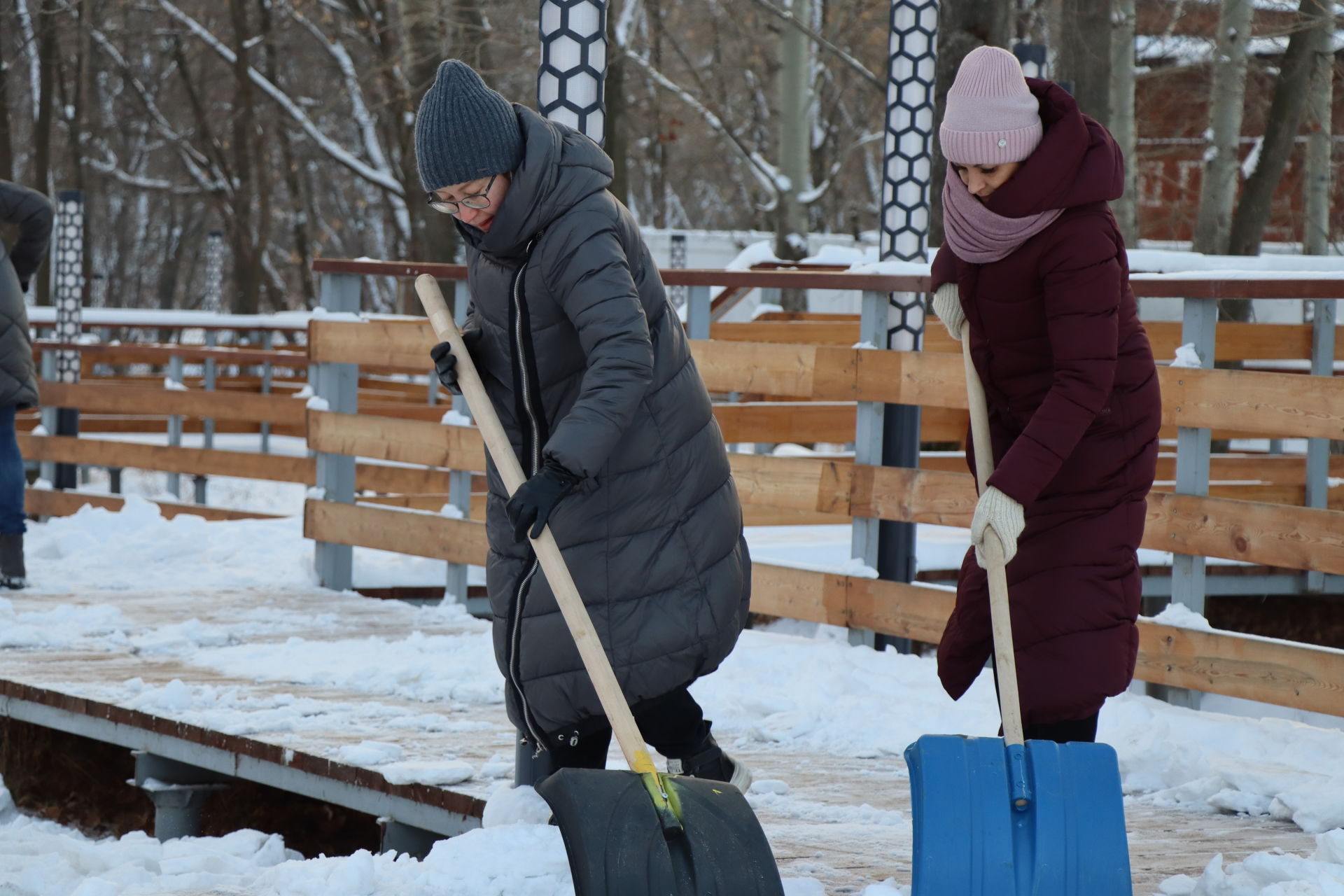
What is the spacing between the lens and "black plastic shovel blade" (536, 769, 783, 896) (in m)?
2.75

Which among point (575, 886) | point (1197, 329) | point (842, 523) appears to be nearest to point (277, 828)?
point (575, 886)

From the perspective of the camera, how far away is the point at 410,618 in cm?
613

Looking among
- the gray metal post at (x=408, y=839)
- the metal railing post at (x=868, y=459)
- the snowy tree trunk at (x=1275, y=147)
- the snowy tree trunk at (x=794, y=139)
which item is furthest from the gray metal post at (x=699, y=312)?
the snowy tree trunk at (x=794, y=139)

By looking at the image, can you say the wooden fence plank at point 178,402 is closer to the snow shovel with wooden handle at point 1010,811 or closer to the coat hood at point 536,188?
the coat hood at point 536,188

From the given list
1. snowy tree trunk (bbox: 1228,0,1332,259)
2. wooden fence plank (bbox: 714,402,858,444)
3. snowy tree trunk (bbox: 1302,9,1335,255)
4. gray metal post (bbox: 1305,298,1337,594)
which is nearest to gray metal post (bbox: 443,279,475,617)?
wooden fence plank (bbox: 714,402,858,444)

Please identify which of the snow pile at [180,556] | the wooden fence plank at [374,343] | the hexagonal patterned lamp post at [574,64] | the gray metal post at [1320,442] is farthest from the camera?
the snow pile at [180,556]

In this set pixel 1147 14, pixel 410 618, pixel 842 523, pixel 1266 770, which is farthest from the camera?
pixel 1147 14

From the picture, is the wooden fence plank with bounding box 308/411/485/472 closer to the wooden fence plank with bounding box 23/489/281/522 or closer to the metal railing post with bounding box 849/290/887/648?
the metal railing post with bounding box 849/290/887/648

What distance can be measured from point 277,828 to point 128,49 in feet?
82.2

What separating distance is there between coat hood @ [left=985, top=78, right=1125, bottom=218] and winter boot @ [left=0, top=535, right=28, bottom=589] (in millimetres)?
5018

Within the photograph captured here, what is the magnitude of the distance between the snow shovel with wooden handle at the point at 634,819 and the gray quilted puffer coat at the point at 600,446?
110mm

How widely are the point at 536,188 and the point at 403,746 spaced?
1.96m

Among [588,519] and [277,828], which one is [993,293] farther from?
[277,828]

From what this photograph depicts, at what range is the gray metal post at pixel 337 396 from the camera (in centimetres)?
666
